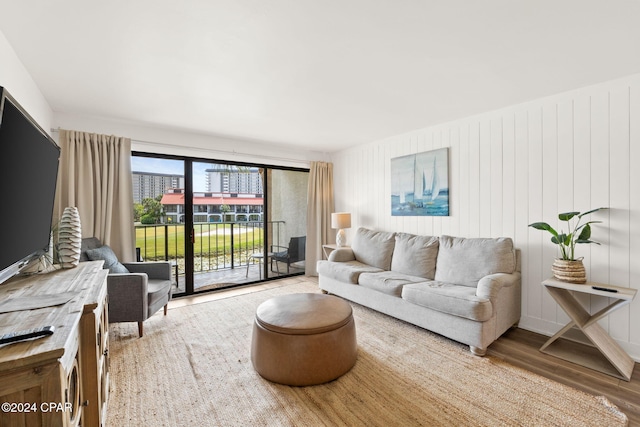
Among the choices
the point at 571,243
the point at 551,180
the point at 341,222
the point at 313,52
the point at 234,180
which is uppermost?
the point at 313,52

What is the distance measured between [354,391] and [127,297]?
2.17 m

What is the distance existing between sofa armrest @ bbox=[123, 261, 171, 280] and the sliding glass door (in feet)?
2.46

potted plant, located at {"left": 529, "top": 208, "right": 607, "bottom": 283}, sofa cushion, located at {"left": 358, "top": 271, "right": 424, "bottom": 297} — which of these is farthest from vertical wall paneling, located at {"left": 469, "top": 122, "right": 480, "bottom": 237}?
sofa cushion, located at {"left": 358, "top": 271, "right": 424, "bottom": 297}

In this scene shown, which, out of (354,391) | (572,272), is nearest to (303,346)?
(354,391)

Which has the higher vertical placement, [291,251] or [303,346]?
[291,251]

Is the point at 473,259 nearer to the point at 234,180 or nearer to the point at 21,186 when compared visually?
the point at 21,186

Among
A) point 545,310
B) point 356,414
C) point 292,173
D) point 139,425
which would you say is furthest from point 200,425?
point 292,173

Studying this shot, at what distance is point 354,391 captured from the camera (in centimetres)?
188

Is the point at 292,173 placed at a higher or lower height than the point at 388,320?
higher

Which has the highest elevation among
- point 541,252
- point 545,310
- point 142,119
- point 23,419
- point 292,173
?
point 142,119

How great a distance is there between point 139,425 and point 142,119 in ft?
10.4

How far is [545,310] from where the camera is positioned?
2.74 meters

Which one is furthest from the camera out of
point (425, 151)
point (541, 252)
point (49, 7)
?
point (425, 151)

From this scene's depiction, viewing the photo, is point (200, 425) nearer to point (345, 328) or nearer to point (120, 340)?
point (345, 328)
